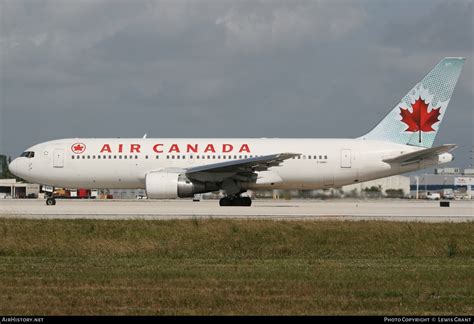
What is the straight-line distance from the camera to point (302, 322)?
10.9 meters

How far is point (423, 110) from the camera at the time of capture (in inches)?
1698

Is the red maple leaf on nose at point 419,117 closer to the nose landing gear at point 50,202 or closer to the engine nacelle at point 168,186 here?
the engine nacelle at point 168,186

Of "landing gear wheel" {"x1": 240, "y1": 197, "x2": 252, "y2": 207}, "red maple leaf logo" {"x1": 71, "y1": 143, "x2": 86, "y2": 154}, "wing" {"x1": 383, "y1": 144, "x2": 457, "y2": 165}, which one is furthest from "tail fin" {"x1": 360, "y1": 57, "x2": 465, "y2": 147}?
"red maple leaf logo" {"x1": 71, "y1": 143, "x2": 86, "y2": 154}

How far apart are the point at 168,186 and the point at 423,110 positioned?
14.8m

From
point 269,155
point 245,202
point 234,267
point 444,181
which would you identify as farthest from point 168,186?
point 444,181

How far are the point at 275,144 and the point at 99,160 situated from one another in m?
9.52

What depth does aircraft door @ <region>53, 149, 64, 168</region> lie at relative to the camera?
141 ft

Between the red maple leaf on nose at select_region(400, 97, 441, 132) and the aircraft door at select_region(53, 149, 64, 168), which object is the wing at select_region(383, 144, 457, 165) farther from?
the aircraft door at select_region(53, 149, 64, 168)

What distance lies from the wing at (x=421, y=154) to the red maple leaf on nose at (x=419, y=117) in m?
2.17

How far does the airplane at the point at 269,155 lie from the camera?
1642 inches

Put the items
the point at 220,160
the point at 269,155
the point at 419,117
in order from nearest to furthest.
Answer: the point at 269,155
the point at 220,160
the point at 419,117

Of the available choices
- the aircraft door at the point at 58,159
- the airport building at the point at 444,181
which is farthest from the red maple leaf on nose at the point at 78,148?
the airport building at the point at 444,181

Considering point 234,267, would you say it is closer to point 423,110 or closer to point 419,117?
point 419,117

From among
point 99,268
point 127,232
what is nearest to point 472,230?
point 127,232
